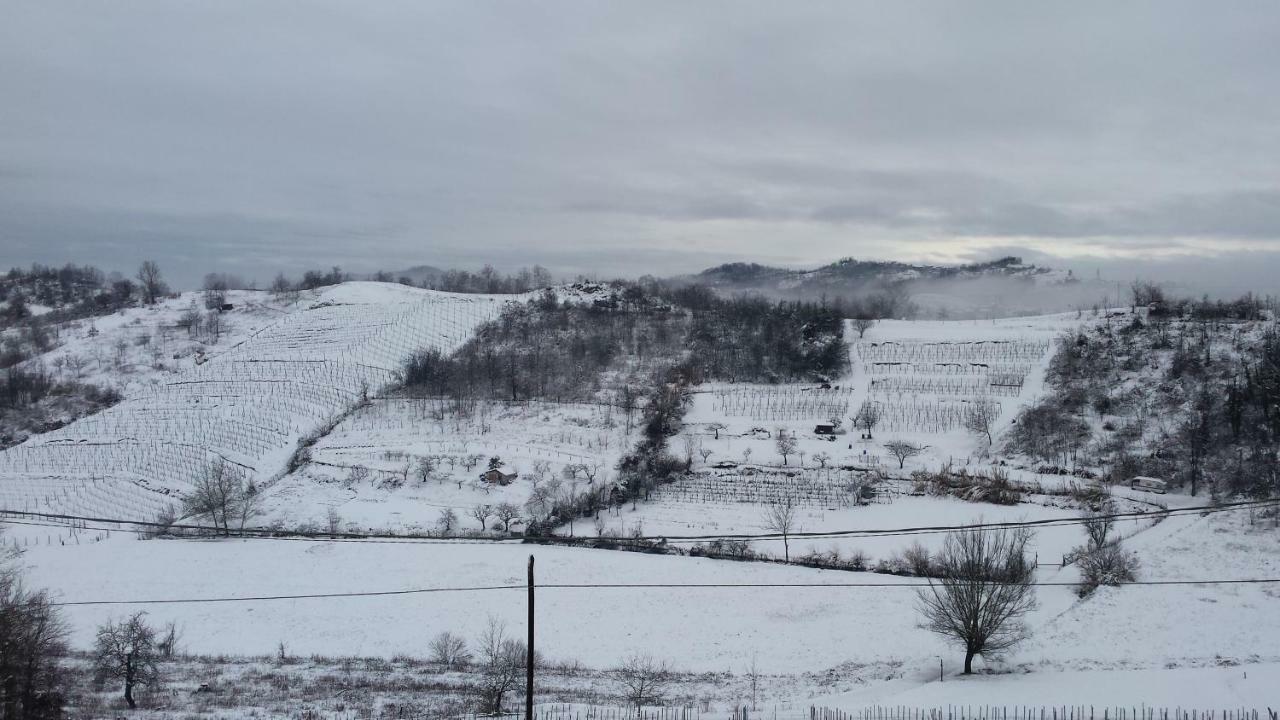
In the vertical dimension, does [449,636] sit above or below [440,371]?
below

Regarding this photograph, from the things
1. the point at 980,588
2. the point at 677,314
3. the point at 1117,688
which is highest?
the point at 677,314

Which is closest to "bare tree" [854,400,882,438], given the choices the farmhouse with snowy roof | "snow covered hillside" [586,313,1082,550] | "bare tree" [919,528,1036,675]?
"snow covered hillside" [586,313,1082,550]

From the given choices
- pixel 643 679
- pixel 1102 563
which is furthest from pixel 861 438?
pixel 643 679

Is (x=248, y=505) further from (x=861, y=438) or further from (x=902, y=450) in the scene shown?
(x=902, y=450)

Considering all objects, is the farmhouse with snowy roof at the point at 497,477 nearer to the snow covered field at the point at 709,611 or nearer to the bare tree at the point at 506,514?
the bare tree at the point at 506,514

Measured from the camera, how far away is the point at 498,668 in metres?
18.9

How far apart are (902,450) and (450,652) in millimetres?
27853

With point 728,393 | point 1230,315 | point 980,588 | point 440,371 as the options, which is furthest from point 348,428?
point 1230,315

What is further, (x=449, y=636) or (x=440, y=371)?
(x=440, y=371)

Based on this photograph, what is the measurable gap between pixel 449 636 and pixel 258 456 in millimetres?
25325

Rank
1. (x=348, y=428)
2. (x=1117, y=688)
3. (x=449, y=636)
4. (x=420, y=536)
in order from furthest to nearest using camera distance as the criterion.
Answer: (x=348, y=428) → (x=420, y=536) → (x=449, y=636) → (x=1117, y=688)

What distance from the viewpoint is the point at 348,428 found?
1790 inches

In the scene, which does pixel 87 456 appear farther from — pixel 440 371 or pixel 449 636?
pixel 449 636

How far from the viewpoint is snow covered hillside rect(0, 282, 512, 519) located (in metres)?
37.6
